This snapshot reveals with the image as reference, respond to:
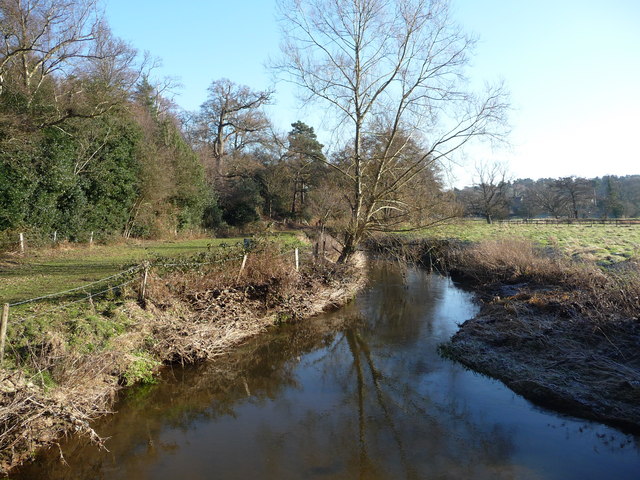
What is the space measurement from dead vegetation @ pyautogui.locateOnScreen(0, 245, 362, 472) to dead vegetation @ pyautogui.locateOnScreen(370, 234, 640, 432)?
4.60 m

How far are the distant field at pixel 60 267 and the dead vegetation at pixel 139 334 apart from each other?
1401mm

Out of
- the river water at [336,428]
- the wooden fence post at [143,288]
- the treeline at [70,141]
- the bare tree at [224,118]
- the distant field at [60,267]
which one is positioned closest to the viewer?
the river water at [336,428]

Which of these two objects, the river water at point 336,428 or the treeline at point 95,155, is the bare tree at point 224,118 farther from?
the river water at point 336,428

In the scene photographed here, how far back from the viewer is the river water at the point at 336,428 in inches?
223

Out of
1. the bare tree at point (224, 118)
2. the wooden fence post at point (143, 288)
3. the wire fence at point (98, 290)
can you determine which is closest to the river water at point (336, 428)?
the wooden fence post at point (143, 288)

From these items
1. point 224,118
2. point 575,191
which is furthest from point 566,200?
point 224,118

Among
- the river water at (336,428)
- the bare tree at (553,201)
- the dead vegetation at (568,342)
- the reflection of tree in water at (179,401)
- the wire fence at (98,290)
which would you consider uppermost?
the bare tree at (553,201)

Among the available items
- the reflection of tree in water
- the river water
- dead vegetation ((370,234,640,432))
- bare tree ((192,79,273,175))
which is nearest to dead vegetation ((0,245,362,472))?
the reflection of tree in water

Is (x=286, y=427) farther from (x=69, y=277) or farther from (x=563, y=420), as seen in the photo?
(x=69, y=277)

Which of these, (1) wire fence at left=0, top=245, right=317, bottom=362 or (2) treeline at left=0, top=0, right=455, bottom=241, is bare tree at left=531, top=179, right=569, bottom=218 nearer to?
(2) treeline at left=0, top=0, right=455, bottom=241

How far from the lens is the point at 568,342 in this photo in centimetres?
894

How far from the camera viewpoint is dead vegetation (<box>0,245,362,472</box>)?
572cm

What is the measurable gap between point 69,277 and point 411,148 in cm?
1139

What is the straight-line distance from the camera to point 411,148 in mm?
15234
